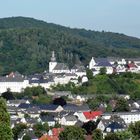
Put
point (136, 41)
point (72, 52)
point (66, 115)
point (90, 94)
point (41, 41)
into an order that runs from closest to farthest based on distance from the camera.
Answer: point (66, 115) → point (90, 94) → point (72, 52) → point (41, 41) → point (136, 41)

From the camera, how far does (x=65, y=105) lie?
67.1m

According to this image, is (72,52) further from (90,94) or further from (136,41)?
(136,41)

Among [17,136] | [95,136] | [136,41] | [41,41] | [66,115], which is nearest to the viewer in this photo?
[95,136]

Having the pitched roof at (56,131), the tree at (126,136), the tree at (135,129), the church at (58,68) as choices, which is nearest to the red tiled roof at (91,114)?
the pitched roof at (56,131)

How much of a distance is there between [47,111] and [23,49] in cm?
4422

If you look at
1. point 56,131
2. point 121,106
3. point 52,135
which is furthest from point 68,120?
point 52,135

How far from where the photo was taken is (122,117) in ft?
201

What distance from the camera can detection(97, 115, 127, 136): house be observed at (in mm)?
54125

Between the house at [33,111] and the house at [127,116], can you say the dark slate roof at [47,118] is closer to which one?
the house at [33,111]

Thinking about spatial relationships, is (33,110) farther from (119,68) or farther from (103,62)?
(103,62)

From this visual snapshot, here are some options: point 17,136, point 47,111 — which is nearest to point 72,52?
point 47,111

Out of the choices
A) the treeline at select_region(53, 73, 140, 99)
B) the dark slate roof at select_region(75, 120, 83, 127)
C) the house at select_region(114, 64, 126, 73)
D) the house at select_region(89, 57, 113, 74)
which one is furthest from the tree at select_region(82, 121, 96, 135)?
the house at select_region(114, 64, 126, 73)

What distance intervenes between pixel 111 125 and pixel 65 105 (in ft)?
40.4

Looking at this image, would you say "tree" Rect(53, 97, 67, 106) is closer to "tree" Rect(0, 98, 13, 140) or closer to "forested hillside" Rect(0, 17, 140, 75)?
"forested hillside" Rect(0, 17, 140, 75)
